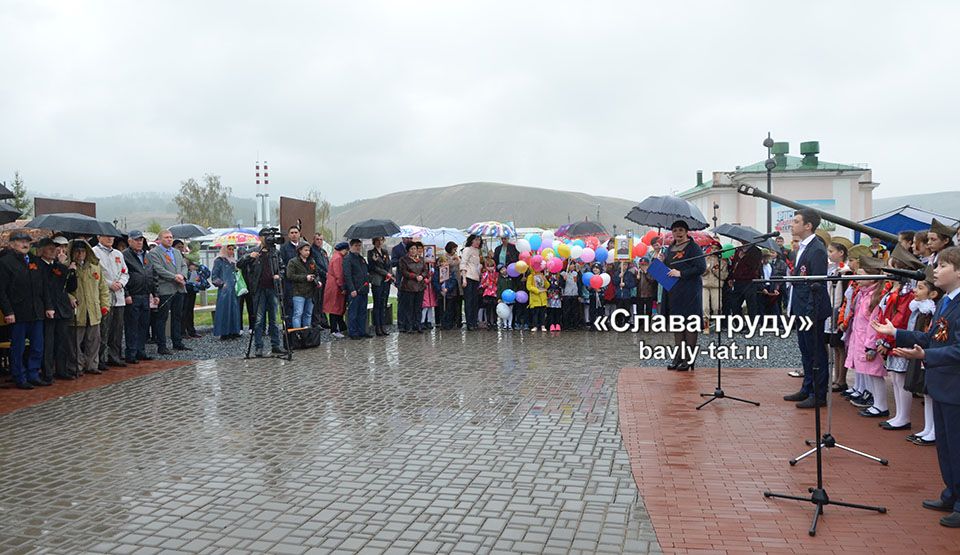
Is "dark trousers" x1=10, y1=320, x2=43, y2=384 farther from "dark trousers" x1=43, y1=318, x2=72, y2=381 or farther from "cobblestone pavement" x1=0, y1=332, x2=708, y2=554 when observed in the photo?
"cobblestone pavement" x1=0, y1=332, x2=708, y2=554

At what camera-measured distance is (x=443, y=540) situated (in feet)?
15.6

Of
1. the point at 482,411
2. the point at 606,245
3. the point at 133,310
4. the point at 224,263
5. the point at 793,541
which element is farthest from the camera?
the point at 606,245

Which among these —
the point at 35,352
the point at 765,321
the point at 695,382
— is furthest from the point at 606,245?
the point at 35,352

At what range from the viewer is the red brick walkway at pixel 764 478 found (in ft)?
15.5

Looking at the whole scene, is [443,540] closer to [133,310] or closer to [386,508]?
[386,508]

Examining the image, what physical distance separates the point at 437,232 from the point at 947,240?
15.6 meters

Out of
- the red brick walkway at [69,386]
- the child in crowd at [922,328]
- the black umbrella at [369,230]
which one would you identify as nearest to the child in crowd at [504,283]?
the black umbrella at [369,230]

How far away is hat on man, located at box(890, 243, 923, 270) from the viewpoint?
7664 mm

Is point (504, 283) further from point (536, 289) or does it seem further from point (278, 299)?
point (278, 299)

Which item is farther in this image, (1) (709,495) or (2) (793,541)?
(1) (709,495)

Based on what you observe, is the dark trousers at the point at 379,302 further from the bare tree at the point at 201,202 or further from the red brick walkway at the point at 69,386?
the bare tree at the point at 201,202

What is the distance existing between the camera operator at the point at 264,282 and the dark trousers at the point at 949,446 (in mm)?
10082

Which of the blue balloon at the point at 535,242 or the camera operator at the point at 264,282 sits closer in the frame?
the camera operator at the point at 264,282

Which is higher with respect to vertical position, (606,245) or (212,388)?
(606,245)
